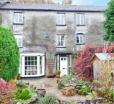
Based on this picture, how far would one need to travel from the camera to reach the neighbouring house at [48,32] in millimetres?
42594

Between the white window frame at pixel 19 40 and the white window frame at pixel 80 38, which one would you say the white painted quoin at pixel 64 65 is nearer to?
the white window frame at pixel 80 38

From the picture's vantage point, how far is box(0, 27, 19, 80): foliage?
90.7ft

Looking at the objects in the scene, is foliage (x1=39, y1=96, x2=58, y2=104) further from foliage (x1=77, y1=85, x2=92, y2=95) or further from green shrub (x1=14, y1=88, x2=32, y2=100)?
foliage (x1=77, y1=85, x2=92, y2=95)

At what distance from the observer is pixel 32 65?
4266 centimetres

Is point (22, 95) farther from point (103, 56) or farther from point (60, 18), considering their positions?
point (60, 18)

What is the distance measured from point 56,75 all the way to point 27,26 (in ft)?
19.0

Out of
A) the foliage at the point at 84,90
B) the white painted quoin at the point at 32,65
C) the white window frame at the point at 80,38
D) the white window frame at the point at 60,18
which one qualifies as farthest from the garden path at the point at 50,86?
the white window frame at the point at 60,18

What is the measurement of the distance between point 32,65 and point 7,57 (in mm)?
14883

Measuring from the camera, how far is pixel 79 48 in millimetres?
44281

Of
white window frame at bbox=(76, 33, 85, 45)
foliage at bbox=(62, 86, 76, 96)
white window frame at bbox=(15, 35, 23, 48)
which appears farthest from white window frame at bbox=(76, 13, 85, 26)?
foliage at bbox=(62, 86, 76, 96)

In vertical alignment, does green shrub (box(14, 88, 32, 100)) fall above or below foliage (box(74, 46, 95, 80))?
below

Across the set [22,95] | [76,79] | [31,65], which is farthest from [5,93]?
[31,65]

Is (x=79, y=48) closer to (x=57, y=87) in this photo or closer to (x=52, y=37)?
(x=52, y=37)

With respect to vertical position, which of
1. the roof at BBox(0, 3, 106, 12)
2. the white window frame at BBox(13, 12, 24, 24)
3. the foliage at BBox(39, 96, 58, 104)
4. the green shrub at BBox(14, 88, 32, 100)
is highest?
the roof at BBox(0, 3, 106, 12)
